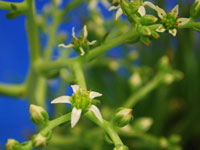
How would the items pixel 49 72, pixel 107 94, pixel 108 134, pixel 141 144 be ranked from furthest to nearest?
pixel 107 94 < pixel 141 144 < pixel 49 72 < pixel 108 134

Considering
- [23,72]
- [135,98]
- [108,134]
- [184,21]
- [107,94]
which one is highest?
[23,72]

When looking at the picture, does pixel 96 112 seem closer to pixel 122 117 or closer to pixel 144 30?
pixel 122 117

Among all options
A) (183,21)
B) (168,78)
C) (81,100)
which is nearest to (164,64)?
(168,78)

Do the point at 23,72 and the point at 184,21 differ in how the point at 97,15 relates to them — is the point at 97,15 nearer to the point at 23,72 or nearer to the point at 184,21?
the point at 184,21

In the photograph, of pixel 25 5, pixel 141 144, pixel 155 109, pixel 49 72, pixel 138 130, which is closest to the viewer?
pixel 25 5

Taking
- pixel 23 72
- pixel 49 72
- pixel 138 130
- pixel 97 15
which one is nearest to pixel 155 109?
pixel 138 130

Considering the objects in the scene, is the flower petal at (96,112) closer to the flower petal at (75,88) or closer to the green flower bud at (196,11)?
the flower petal at (75,88)
